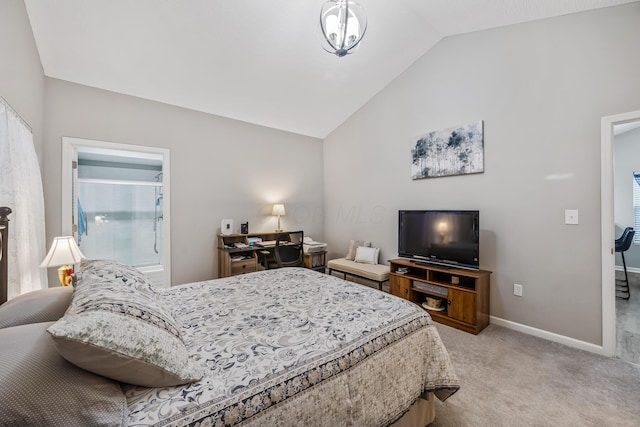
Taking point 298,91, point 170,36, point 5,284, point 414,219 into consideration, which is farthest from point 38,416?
point 298,91

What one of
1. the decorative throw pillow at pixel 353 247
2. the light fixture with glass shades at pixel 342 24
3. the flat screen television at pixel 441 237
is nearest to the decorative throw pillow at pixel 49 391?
the light fixture with glass shades at pixel 342 24

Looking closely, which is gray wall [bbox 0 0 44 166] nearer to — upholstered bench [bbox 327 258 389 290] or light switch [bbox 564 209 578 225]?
upholstered bench [bbox 327 258 389 290]

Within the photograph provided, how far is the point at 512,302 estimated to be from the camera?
9.20ft

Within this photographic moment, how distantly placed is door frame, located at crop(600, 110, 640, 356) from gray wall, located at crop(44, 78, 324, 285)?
12.5 ft

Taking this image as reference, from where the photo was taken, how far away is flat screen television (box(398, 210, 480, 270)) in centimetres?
285

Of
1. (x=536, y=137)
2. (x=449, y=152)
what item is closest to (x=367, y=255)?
(x=449, y=152)

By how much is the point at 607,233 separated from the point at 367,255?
2.57 metres

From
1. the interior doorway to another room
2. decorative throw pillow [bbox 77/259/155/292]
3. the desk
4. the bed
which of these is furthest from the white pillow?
the interior doorway to another room

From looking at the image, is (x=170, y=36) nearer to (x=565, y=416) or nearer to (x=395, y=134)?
(x=395, y=134)

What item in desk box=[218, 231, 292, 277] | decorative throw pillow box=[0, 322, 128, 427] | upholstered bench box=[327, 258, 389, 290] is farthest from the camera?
desk box=[218, 231, 292, 277]

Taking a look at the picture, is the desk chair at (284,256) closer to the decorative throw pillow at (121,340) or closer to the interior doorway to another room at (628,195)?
the decorative throw pillow at (121,340)

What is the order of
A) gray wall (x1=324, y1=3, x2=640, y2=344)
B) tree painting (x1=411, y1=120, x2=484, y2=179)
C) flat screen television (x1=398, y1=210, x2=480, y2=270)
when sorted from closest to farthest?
gray wall (x1=324, y1=3, x2=640, y2=344) → flat screen television (x1=398, y1=210, x2=480, y2=270) → tree painting (x1=411, y1=120, x2=484, y2=179)

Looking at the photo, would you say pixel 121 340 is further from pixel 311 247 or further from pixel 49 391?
pixel 311 247

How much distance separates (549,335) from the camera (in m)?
2.56
